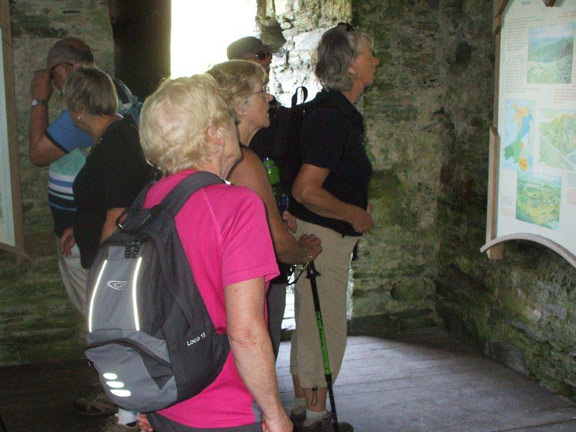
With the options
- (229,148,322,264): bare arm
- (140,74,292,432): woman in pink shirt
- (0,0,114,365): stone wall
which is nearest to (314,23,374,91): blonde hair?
(229,148,322,264): bare arm

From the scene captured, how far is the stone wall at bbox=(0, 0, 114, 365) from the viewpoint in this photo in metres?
3.99

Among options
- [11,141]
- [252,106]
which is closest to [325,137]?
[252,106]

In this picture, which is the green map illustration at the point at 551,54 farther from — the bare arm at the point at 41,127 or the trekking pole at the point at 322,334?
the bare arm at the point at 41,127

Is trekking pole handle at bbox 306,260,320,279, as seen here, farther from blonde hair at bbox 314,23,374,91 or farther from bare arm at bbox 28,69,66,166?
bare arm at bbox 28,69,66,166

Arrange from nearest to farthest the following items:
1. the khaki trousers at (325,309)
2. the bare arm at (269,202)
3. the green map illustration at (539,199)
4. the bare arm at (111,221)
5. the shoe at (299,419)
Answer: the bare arm at (269,202)
the bare arm at (111,221)
the khaki trousers at (325,309)
the shoe at (299,419)
the green map illustration at (539,199)

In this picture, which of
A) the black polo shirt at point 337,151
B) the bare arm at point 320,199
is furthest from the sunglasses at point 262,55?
the bare arm at point 320,199

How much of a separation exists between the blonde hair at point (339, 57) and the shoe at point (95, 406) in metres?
1.85

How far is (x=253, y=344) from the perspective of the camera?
1.64 meters

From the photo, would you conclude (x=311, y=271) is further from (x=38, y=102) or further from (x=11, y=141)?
(x=11, y=141)

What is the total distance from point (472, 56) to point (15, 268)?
289 centimetres

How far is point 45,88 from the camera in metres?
3.71

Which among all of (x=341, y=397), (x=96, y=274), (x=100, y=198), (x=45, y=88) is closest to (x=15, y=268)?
(x=45, y=88)

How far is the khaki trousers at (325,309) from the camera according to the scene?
3.14m

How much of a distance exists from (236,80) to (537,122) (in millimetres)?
1799
